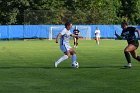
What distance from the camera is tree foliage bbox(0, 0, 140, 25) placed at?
65.5m

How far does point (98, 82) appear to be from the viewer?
13570mm

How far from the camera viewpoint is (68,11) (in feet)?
216

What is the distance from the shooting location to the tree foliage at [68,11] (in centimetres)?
6550

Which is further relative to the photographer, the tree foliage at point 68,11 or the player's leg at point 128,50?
the tree foliage at point 68,11

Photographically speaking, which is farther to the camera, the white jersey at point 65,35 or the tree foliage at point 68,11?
the tree foliage at point 68,11

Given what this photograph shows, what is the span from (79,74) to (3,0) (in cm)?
5880

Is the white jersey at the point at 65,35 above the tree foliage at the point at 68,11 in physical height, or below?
above

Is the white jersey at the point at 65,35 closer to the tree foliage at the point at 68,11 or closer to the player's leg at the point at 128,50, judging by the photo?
the player's leg at the point at 128,50

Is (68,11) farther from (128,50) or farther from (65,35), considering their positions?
(128,50)

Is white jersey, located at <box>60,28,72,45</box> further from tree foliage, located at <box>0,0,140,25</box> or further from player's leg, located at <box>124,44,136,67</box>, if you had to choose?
tree foliage, located at <box>0,0,140,25</box>

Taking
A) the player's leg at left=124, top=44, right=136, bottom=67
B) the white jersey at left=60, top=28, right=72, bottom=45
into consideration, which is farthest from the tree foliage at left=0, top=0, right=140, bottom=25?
the player's leg at left=124, top=44, right=136, bottom=67

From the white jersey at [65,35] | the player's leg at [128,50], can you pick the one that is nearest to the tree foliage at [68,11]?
the white jersey at [65,35]

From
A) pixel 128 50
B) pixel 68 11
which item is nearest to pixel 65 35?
pixel 128 50

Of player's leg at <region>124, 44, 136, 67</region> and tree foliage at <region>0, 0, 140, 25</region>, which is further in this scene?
tree foliage at <region>0, 0, 140, 25</region>
